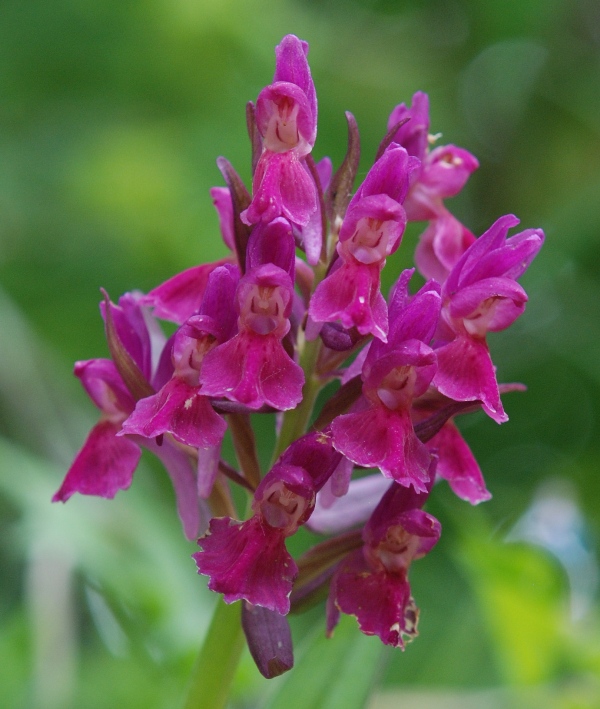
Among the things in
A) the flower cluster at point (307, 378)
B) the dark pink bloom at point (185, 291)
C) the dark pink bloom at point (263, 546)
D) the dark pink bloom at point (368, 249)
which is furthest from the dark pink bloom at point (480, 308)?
the dark pink bloom at point (185, 291)

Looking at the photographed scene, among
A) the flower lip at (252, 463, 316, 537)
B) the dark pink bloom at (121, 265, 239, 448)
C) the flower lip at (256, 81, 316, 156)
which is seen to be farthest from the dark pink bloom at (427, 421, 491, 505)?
the flower lip at (256, 81, 316, 156)

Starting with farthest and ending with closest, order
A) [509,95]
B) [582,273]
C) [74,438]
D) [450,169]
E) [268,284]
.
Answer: [509,95]
[582,273]
[74,438]
[450,169]
[268,284]

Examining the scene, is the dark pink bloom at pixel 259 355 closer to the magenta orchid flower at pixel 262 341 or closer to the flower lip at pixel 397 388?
the magenta orchid flower at pixel 262 341

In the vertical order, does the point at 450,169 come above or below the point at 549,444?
above

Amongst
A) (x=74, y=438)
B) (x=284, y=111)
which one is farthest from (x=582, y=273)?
(x=284, y=111)

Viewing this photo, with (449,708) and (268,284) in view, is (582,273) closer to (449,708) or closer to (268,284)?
(449,708)

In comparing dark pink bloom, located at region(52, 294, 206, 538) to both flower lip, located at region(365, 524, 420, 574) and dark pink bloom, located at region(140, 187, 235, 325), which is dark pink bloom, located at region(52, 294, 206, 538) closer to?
dark pink bloom, located at region(140, 187, 235, 325)

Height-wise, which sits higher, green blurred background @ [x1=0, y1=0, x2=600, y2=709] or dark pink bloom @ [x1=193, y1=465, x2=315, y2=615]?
dark pink bloom @ [x1=193, y1=465, x2=315, y2=615]

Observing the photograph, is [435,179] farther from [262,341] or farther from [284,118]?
[262,341]
